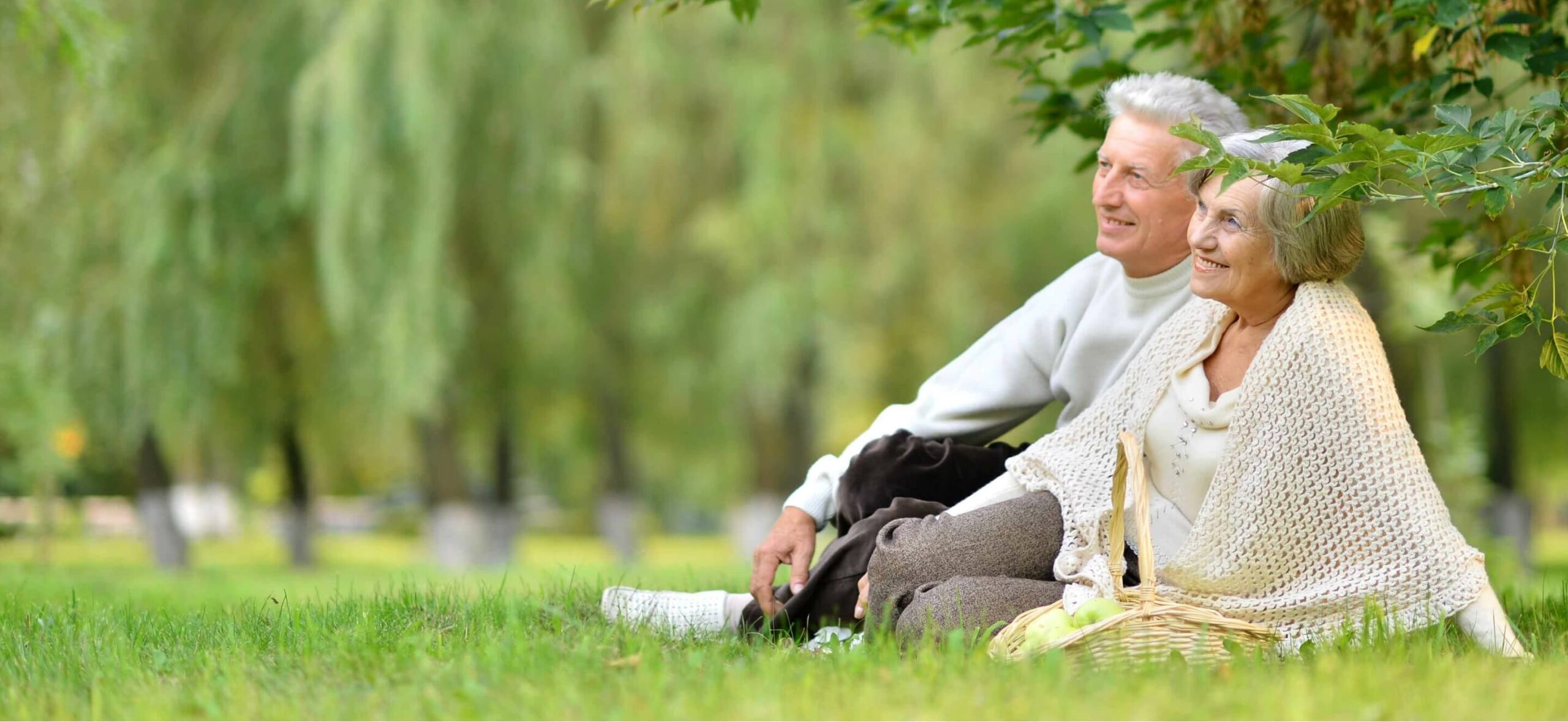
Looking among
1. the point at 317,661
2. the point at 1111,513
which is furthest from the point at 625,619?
the point at 1111,513

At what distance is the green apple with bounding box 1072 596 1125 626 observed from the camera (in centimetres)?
272

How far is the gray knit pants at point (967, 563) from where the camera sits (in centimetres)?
305

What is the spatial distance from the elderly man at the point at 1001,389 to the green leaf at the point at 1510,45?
0.60 metres

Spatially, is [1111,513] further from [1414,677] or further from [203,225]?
[203,225]

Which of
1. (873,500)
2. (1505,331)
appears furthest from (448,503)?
(1505,331)

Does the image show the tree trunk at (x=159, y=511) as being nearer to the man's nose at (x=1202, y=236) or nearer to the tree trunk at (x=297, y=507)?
the tree trunk at (x=297, y=507)

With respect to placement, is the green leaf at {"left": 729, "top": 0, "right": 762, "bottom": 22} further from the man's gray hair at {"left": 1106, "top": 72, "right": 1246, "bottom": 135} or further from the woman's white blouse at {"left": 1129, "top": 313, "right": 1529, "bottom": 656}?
the woman's white blouse at {"left": 1129, "top": 313, "right": 1529, "bottom": 656}

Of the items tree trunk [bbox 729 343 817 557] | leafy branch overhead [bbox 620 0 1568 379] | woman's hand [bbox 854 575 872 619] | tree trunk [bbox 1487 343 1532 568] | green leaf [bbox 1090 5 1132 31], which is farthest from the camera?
tree trunk [bbox 1487 343 1532 568]

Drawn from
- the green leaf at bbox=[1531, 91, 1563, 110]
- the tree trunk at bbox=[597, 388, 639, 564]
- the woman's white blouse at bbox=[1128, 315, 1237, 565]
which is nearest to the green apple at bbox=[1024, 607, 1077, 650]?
the woman's white blouse at bbox=[1128, 315, 1237, 565]

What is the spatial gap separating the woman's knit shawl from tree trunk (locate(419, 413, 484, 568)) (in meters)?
10.9

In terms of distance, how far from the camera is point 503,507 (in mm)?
15891

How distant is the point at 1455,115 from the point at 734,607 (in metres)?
2.07

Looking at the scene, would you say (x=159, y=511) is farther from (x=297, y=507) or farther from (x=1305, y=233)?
(x=1305, y=233)

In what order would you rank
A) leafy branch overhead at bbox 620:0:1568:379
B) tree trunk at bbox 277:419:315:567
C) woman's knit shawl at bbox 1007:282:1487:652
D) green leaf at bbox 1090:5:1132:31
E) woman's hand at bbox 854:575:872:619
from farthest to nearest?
1. tree trunk at bbox 277:419:315:567
2. green leaf at bbox 1090:5:1132:31
3. woman's hand at bbox 854:575:872:619
4. woman's knit shawl at bbox 1007:282:1487:652
5. leafy branch overhead at bbox 620:0:1568:379
